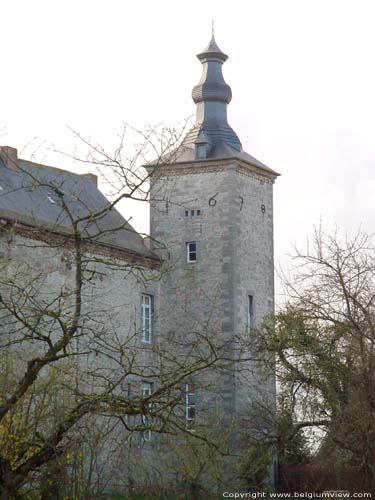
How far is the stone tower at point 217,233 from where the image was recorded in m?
36.1

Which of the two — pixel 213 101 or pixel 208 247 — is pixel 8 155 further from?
pixel 213 101

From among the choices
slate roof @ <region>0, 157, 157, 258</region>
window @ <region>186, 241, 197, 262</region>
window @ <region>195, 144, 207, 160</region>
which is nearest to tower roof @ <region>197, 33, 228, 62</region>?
window @ <region>195, 144, 207, 160</region>

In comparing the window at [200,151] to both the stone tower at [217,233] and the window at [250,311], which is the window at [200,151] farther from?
the window at [250,311]

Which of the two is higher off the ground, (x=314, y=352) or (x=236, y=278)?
(x=236, y=278)

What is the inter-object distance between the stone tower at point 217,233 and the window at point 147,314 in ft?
1.23

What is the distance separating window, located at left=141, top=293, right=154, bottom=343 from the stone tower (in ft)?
1.23

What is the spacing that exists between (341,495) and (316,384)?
229 cm

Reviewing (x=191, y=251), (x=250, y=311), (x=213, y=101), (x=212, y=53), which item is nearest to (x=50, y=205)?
(x=191, y=251)

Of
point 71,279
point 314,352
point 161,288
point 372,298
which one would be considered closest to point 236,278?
point 161,288

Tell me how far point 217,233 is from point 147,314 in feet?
10.8

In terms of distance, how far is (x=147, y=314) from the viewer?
3638 centimetres

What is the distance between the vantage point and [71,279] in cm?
3194

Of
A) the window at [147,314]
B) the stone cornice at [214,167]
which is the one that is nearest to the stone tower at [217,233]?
the stone cornice at [214,167]

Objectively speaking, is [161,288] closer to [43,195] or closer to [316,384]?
[43,195]
